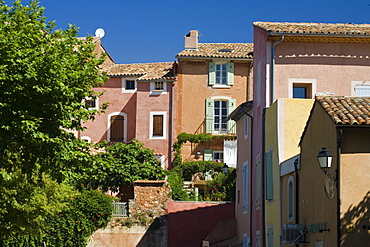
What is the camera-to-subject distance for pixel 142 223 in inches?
1533

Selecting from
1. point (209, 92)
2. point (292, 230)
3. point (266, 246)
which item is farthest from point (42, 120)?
point (209, 92)

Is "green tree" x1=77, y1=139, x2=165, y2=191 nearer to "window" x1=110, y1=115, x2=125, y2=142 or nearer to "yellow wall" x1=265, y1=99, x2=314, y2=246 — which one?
"window" x1=110, y1=115, x2=125, y2=142


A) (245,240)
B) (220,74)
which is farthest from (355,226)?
(220,74)

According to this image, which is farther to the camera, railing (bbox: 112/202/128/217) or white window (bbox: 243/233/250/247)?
railing (bbox: 112/202/128/217)

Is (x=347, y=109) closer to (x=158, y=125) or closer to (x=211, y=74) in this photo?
(x=211, y=74)

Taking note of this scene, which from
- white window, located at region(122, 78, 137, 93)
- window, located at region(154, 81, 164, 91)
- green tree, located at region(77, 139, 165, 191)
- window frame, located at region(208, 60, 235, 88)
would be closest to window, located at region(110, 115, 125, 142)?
white window, located at region(122, 78, 137, 93)

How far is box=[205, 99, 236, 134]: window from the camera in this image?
170 feet

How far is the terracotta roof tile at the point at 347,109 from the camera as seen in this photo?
64.5 ft

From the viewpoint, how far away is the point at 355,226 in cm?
1928

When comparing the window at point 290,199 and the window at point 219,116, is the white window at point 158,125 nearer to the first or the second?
the window at point 219,116

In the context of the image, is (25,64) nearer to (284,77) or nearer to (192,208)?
(284,77)

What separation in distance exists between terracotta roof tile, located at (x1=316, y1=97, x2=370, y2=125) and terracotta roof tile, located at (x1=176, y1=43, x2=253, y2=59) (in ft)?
97.6

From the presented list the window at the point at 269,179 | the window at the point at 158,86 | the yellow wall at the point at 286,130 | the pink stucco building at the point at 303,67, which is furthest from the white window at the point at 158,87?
the yellow wall at the point at 286,130

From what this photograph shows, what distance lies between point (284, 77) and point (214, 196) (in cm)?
1349
